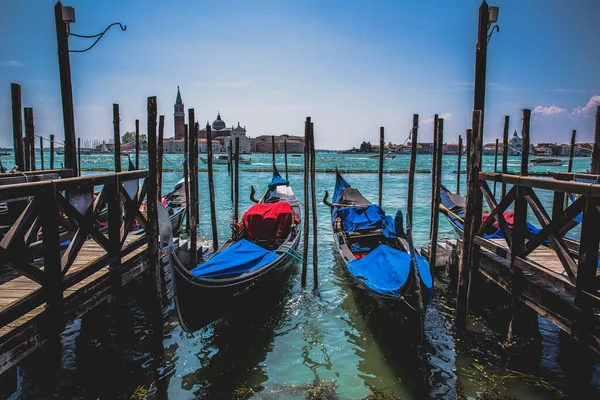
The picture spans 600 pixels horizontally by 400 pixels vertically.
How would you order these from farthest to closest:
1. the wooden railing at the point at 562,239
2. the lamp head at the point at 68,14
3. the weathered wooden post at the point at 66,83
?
the weathered wooden post at the point at 66,83 < the lamp head at the point at 68,14 < the wooden railing at the point at 562,239

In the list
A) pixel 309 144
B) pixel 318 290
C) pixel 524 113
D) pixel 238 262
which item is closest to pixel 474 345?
pixel 318 290

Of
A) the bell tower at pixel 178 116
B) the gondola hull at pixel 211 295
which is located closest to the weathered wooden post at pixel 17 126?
the gondola hull at pixel 211 295

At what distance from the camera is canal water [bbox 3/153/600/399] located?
360 centimetres

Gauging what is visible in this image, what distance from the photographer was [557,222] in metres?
3.26

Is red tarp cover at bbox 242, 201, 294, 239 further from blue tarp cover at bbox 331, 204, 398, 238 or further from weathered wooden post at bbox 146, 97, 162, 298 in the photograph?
weathered wooden post at bbox 146, 97, 162, 298

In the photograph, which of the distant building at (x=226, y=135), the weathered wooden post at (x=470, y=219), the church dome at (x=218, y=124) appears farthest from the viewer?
the church dome at (x=218, y=124)

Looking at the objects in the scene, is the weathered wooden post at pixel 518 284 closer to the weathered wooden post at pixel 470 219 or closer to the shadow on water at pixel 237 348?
the weathered wooden post at pixel 470 219

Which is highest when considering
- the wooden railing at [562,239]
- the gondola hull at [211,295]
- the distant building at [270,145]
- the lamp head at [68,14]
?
the distant building at [270,145]

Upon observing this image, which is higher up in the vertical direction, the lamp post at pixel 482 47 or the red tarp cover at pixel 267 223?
the lamp post at pixel 482 47

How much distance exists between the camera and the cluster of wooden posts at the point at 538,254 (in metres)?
2.95

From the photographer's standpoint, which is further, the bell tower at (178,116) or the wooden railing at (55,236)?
the bell tower at (178,116)

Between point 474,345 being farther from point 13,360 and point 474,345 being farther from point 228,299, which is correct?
point 13,360

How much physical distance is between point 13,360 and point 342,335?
11.0 feet

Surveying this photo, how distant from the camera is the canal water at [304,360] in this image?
3596 mm
